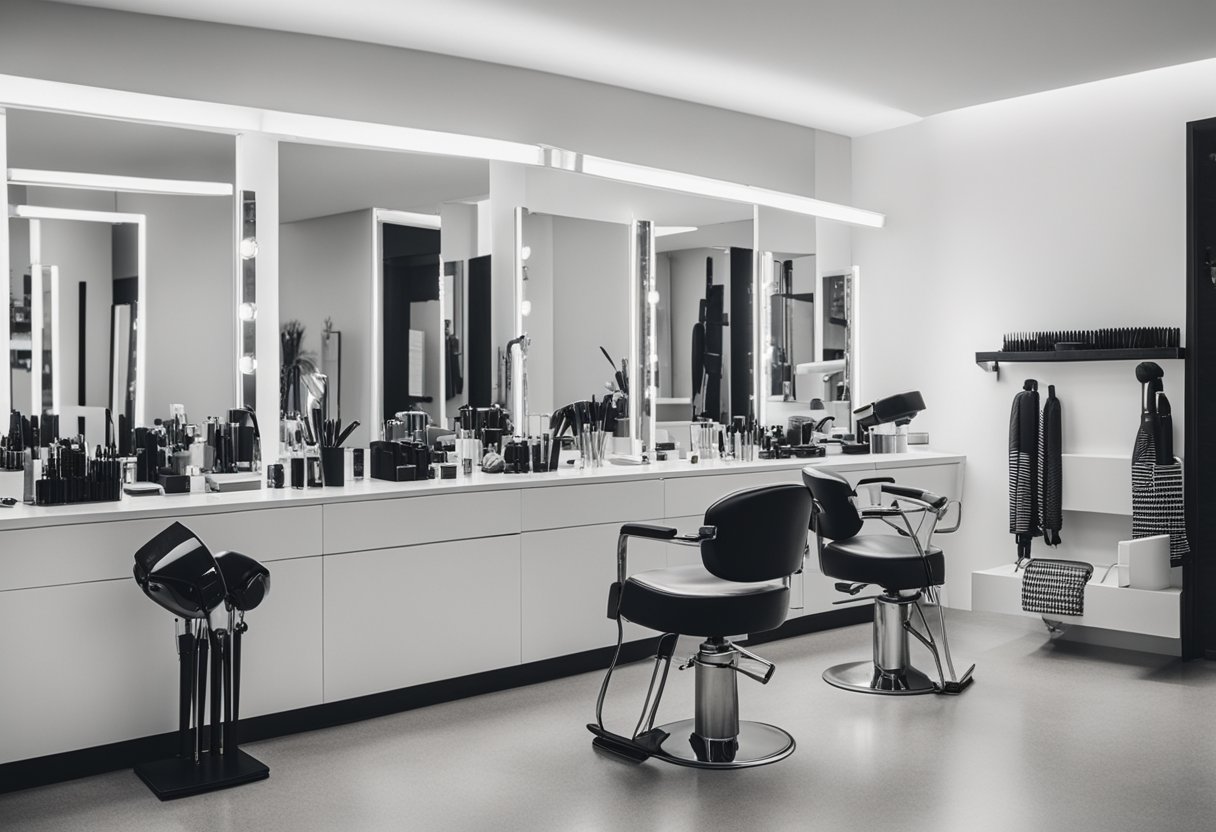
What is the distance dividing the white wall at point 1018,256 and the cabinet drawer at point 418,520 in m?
2.88

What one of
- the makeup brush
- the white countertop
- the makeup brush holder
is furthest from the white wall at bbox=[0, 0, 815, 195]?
the white countertop

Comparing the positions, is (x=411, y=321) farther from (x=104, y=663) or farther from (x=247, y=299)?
(x=104, y=663)

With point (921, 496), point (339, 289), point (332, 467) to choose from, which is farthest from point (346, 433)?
point (921, 496)

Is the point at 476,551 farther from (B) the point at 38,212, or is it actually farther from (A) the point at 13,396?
(B) the point at 38,212

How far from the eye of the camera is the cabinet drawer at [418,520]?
12.3 feet

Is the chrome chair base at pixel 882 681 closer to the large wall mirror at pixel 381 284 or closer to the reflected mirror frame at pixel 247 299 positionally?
the large wall mirror at pixel 381 284

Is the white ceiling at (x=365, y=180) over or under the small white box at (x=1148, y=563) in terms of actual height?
over

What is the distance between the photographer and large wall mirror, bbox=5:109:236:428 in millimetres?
3666

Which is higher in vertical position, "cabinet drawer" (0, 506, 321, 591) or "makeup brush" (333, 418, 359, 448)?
"makeup brush" (333, 418, 359, 448)

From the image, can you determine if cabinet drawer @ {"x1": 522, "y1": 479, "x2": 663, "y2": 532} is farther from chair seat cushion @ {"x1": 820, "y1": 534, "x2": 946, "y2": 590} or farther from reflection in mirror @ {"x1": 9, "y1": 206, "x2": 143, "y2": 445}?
reflection in mirror @ {"x1": 9, "y1": 206, "x2": 143, "y2": 445}

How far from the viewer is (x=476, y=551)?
409 centimetres

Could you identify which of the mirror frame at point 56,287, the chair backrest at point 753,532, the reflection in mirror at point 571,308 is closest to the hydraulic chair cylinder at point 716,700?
the chair backrest at point 753,532

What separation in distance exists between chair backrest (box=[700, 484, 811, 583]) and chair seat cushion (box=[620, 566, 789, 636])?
0.22 ft

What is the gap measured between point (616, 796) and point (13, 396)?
2465mm
